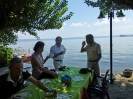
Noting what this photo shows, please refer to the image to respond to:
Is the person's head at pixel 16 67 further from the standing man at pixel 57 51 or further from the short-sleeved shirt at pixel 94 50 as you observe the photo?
the standing man at pixel 57 51

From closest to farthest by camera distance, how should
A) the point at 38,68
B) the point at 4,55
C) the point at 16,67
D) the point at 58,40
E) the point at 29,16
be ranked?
the point at 16,67 → the point at 38,68 → the point at 29,16 → the point at 58,40 → the point at 4,55

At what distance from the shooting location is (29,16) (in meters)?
5.06

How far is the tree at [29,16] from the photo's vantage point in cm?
464

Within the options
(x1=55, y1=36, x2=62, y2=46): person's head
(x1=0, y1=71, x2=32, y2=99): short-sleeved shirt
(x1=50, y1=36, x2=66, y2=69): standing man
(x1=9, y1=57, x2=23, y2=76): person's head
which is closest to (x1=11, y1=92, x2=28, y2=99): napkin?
(x1=0, y1=71, x2=32, y2=99): short-sleeved shirt

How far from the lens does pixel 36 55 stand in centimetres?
384

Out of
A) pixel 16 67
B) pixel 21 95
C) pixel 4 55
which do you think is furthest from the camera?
pixel 4 55

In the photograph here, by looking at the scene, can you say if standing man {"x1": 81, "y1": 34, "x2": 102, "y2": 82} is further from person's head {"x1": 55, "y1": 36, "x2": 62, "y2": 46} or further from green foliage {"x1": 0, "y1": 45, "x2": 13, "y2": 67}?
green foliage {"x1": 0, "y1": 45, "x2": 13, "y2": 67}

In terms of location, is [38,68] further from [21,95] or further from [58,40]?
[58,40]

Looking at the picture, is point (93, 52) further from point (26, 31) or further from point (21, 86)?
point (21, 86)

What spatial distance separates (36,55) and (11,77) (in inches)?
49.4

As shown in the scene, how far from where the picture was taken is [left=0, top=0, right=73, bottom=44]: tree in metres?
4.64

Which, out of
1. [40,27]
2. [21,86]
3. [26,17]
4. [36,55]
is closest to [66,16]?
[40,27]

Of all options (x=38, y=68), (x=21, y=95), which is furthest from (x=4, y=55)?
(x=21, y=95)

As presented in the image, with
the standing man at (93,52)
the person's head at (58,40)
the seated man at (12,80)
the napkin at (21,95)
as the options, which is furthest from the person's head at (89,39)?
the napkin at (21,95)
